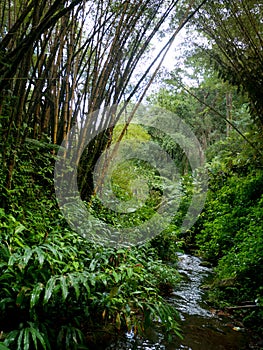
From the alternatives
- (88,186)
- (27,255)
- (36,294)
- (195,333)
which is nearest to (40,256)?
(27,255)

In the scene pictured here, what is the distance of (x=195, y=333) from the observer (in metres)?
2.04

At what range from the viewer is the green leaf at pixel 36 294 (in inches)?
46.7

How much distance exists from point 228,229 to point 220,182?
1883 millimetres

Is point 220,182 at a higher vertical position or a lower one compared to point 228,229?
higher

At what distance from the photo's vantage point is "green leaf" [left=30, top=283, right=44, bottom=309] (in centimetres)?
118

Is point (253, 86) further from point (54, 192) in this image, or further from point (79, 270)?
point (79, 270)

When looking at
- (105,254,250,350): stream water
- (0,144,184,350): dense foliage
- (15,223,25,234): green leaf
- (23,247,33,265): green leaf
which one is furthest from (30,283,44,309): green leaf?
(105,254,250,350): stream water

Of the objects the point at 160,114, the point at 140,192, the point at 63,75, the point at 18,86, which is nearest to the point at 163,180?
the point at 140,192

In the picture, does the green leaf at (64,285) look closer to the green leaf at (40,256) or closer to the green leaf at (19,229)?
the green leaf at (40,256)

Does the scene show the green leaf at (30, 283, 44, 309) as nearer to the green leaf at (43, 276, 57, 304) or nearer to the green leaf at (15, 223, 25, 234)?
the green leaf at (43, 276, 57, 304)

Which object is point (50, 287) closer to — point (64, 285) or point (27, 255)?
point (64, 285)

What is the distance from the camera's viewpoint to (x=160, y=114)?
32.6ft

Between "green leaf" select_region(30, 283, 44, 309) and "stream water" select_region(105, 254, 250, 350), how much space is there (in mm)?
640

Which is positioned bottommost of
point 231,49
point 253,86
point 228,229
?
point 228,229
